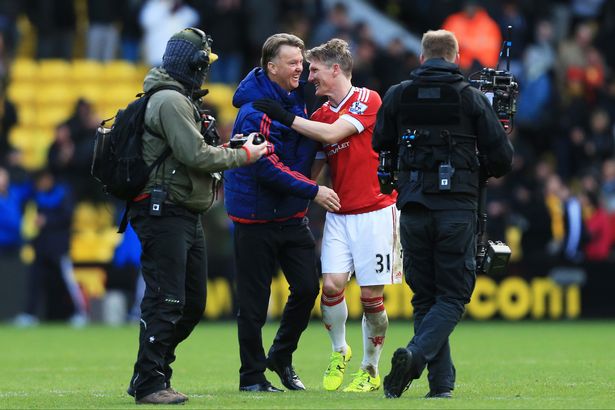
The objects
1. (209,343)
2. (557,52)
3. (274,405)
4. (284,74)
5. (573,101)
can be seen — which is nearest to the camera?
(274,405)

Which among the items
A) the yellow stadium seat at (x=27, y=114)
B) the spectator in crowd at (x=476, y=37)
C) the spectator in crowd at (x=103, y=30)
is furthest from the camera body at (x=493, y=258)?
the yellow stadium seat at (x=27, y=114)

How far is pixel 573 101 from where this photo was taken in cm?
2641

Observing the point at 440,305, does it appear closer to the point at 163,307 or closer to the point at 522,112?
the point at 163,307

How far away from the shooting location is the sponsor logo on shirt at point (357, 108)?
39.3 feet

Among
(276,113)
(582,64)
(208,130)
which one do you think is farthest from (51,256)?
(208,130)

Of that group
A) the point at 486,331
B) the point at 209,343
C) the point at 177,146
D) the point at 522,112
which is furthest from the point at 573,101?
the point at 177,146

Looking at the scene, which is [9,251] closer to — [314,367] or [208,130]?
[314,367]

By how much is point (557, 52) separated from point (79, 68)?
8812 mm

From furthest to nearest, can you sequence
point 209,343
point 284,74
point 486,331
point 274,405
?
point 486,331 → point 209,343 → point 284,74 → point 274,405

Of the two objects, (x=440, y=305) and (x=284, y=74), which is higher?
(x=284, y=74)


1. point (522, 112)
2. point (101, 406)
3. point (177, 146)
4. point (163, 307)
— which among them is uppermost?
point (522, 112)

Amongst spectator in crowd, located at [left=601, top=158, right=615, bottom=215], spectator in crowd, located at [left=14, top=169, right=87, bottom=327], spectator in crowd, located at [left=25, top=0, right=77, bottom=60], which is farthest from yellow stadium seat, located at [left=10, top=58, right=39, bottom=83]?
spectator in crowd, located at [left=601, top=158, right=615, bottom=215]

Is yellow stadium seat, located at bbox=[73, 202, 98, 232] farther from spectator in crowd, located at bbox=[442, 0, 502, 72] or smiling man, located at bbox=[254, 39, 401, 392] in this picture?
smiling man, located at bbox=[254, 39, 401, 392]

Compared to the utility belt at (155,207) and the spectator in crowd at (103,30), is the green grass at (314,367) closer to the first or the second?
the utility belt at (155,207)
